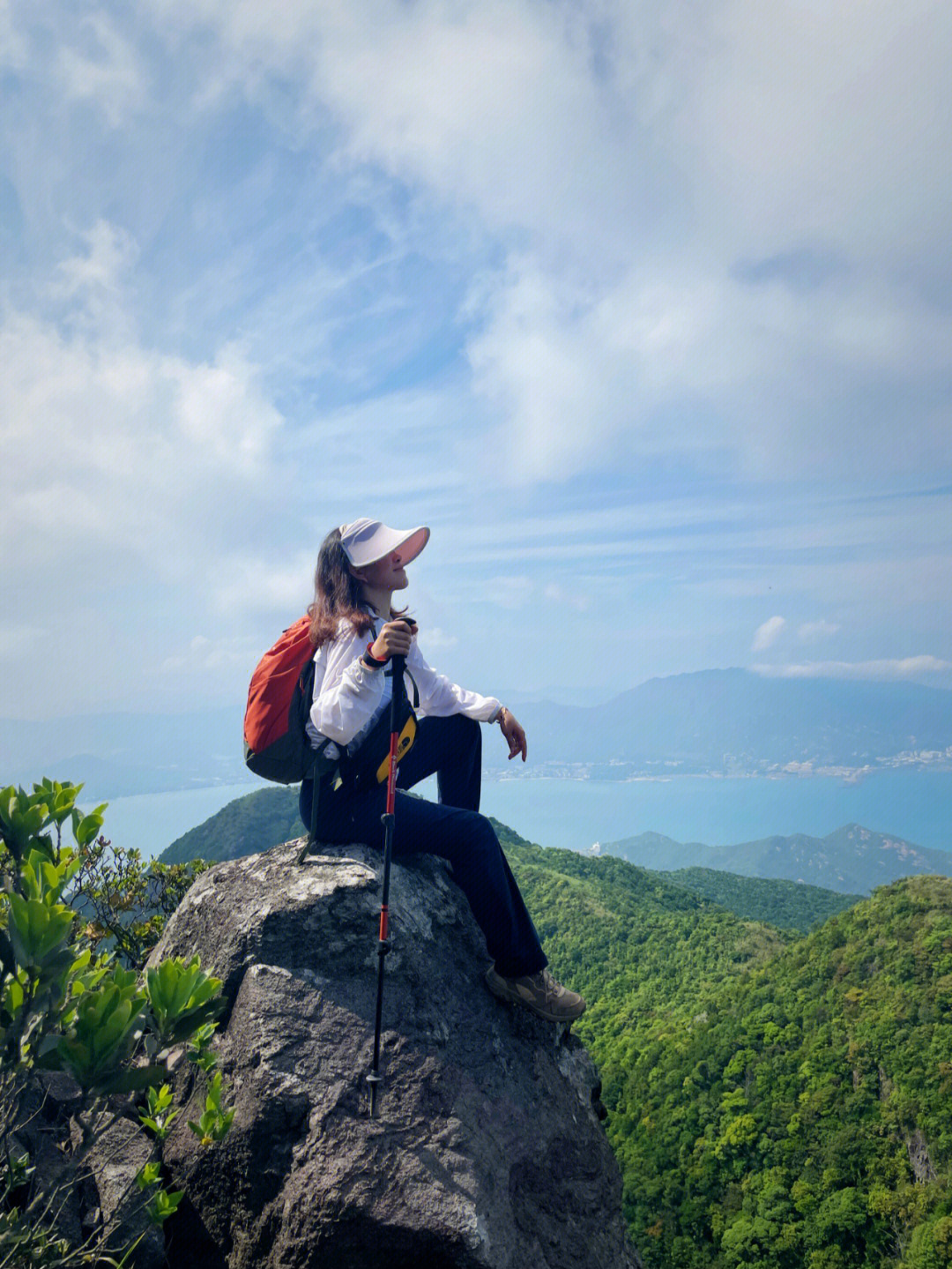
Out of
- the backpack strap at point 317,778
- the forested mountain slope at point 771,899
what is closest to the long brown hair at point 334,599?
the backpack strap at point 317,778

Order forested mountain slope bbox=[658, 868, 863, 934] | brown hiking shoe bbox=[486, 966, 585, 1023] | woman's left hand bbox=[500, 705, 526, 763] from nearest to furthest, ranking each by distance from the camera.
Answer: brown hiking shoe bbox=[486, 966, 585, 1023] < woman's left hand bbox=[500, 705, 526, 763] < forested mountain slope bbox=[658, 868, 863, 934]

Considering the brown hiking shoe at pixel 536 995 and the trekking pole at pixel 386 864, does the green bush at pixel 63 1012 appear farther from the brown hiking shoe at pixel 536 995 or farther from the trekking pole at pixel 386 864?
the brown hiking shoe at pixel 536 995

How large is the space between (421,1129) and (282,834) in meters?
86.5

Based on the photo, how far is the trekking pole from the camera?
13.9ft

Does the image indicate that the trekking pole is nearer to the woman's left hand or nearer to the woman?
the woman

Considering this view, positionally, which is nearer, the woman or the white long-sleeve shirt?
the white long-sleeve shirt

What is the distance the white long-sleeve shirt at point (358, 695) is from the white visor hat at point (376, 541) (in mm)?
470

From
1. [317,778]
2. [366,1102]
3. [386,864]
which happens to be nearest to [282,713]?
[317,778]

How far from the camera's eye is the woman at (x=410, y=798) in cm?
509

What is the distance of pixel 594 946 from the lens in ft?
228

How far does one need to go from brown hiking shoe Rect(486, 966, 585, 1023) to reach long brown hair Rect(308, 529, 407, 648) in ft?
8.22

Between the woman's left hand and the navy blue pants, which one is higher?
the woman's left hand

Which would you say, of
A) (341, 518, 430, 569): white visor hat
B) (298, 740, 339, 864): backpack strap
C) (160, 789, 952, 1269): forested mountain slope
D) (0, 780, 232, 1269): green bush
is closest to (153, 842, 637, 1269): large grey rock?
(298, 740, 339, 864): backpack strap

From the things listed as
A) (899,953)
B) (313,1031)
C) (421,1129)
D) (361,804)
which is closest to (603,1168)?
(421,1129)
